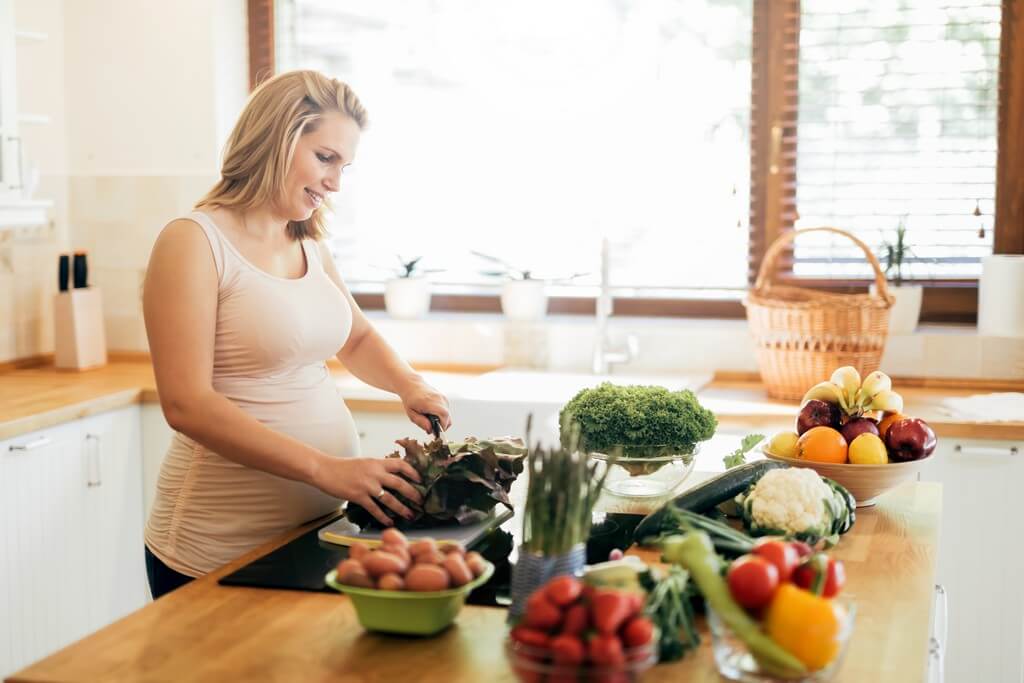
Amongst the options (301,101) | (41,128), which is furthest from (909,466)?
(41,128)

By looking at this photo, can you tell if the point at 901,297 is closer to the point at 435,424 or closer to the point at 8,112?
the point at 435,424

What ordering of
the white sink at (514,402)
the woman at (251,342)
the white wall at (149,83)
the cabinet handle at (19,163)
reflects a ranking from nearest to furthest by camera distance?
the woman at (251,342), the white sink at (514,402), the cabinet handle at (19,163), the white wall at (149,83)

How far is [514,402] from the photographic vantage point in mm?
3162

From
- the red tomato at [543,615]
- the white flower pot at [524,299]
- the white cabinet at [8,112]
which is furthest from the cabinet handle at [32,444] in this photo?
the red tomato at [543,615]

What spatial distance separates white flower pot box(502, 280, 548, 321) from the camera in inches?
149

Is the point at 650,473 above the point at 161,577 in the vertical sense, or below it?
above

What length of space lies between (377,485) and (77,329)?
2.30 meters

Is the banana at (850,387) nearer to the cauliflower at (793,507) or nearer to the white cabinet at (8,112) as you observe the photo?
the cauliflower at (793,507)

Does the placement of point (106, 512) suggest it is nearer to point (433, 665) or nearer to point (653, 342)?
point (653, 342)

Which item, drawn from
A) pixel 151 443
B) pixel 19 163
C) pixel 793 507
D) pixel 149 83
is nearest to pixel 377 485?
pixel 793 507

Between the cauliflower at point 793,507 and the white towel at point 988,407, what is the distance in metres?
1.33

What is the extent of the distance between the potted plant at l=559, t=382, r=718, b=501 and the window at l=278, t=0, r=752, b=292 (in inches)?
69.0

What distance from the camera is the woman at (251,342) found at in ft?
6.15

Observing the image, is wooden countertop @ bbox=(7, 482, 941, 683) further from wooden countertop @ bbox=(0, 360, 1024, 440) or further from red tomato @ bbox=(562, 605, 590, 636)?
wooden countertop @ bbox=(0, 360, 1024, 440)
